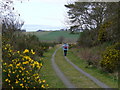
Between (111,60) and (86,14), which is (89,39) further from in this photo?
(111,60)

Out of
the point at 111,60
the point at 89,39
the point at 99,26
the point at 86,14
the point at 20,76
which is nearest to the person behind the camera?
the point at 20,76

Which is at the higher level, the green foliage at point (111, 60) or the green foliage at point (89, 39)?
the green foliage at point (89, 39)

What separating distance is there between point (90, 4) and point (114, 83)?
23.3 m

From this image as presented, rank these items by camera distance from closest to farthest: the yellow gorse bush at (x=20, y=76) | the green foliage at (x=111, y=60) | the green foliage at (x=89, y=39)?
1. the yellow gorse bush at (x=20, y=76)
2. the green foliage at (x=111, y=60)
3. the green foliage at (x=89, y=39)

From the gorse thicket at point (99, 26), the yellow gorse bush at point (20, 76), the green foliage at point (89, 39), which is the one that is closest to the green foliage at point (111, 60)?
the gorse thicket at point (99, 26)

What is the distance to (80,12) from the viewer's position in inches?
1337

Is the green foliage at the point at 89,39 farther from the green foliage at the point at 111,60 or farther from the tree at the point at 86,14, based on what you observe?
the green foliage at the point at 111,60

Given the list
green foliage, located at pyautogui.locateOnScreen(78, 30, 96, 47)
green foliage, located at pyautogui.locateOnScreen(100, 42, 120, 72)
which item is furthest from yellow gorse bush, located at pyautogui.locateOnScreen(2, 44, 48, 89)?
green foliage, located at pyautogui.locateOnScreen(78, 30, 96, 47)

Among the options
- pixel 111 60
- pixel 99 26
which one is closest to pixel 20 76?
pixel 111 60

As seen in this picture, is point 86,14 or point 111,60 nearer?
point 111,60

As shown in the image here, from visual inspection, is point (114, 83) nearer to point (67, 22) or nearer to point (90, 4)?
point (90, 4)

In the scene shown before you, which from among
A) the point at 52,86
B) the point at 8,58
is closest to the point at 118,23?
the point at 52,86

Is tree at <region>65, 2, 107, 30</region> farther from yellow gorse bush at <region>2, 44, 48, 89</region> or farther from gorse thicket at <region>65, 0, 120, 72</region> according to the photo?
yellow gorse bush at <region>2, 44, 48, 89</region>

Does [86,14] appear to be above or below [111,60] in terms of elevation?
above
